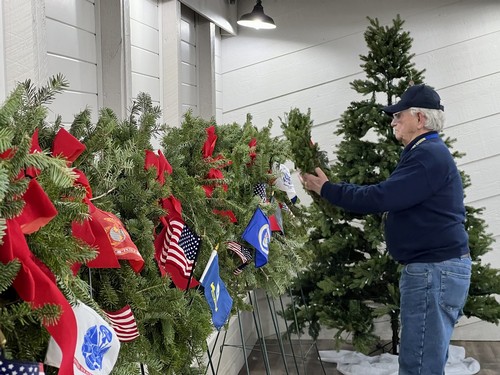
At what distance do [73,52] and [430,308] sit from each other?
1.96 metres

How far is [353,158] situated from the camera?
16.7ft

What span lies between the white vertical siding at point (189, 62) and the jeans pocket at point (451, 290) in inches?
89.4

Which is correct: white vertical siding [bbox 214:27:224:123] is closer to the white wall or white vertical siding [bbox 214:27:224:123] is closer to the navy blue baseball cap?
the white wall

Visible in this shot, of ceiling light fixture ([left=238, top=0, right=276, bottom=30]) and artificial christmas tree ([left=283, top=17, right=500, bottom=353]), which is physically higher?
ceiling light fixture ([left=238, top=0, right=276, bottom=30])

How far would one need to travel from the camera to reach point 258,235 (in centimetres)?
256

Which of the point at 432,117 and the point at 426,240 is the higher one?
the point at 432,117

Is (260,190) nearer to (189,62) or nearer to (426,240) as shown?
(426,240)

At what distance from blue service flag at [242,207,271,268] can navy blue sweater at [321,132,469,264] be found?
32.9 inches

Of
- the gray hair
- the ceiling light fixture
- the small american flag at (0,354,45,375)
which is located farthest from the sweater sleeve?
the small american flag at (0,354,45,375)

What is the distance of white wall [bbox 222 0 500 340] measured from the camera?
19.9 feet

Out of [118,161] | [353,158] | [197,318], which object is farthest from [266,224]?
[353,158]

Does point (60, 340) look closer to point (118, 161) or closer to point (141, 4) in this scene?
point (118, 161)

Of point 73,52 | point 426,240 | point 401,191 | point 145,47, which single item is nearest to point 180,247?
point 73,52

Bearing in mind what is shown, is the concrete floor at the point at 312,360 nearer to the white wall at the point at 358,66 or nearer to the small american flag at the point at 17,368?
the white wall at the point at 358,66
